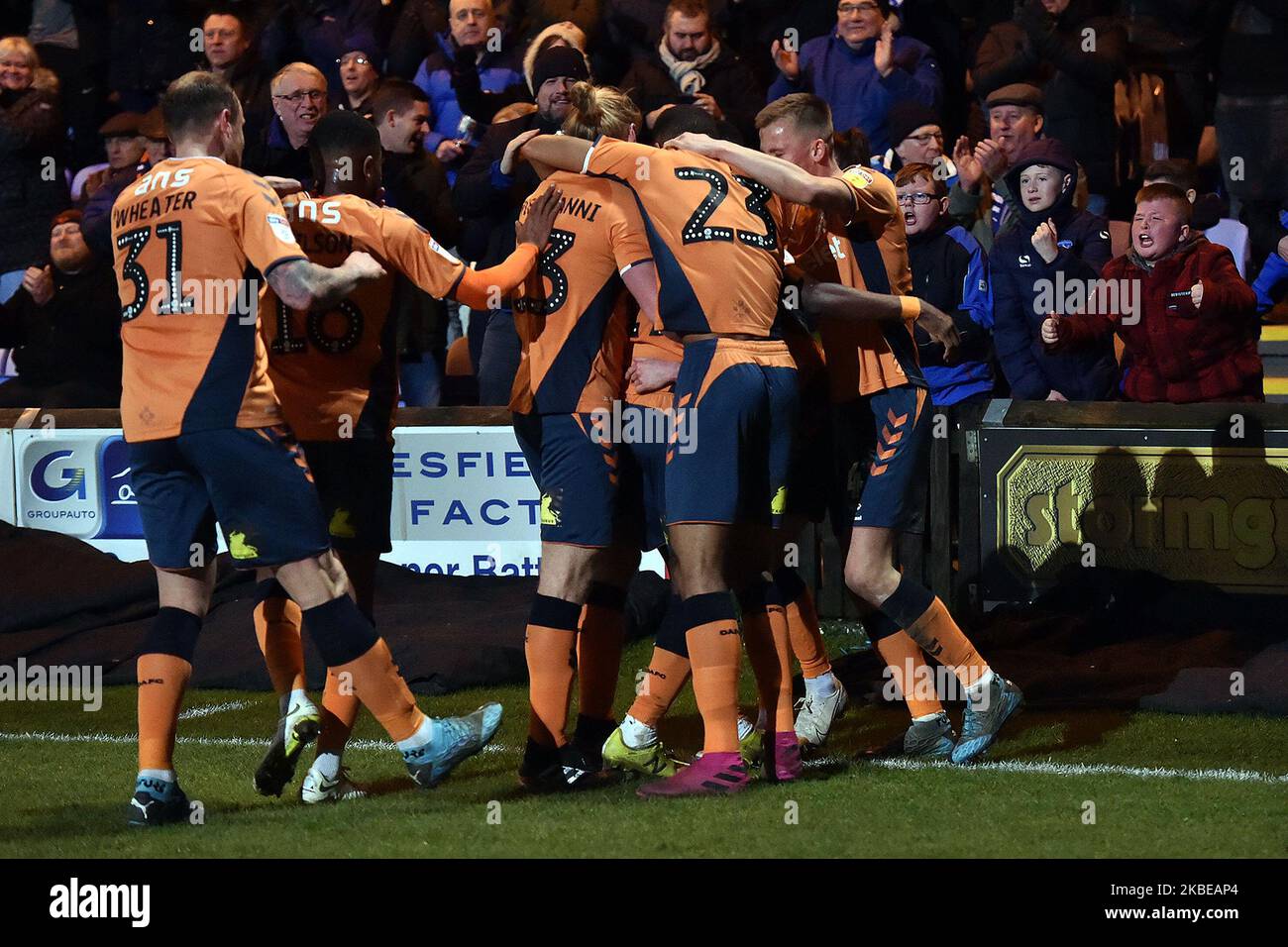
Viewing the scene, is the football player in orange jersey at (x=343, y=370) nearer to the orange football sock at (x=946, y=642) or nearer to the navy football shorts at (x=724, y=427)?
the navy football shorts at (x=724, y=427)

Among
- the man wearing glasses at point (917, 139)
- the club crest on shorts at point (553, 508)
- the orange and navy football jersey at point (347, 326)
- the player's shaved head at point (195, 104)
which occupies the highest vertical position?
the man wearing glasses at point (917, 139)

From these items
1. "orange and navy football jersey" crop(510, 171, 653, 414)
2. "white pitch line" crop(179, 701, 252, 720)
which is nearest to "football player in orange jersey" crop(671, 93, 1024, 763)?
"orange and navy football jersey" crop(510, 171, 653, 414)

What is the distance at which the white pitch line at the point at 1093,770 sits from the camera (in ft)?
20.4

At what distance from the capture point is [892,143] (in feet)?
35.7

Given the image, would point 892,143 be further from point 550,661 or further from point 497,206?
point 550,661

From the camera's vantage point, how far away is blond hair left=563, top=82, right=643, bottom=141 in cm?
623

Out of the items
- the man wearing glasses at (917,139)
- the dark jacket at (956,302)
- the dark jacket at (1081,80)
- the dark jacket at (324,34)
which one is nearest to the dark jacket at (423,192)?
the dark jacket at (324,34)

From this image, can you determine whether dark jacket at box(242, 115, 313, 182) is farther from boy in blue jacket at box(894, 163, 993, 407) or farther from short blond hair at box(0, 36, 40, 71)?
boy in blue jacket at box(894, 163, 993, 407)

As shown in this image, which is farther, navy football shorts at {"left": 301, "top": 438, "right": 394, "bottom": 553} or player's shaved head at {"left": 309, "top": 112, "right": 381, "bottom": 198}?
navy football shorts at {"left": 301, "top": 438, "right": 394, "bottom": 553}

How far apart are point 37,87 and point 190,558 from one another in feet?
27.9

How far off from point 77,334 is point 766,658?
6.95 meters

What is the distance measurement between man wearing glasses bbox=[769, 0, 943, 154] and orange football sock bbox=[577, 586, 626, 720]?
19.0 feet

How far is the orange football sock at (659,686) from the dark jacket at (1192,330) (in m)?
4.03
